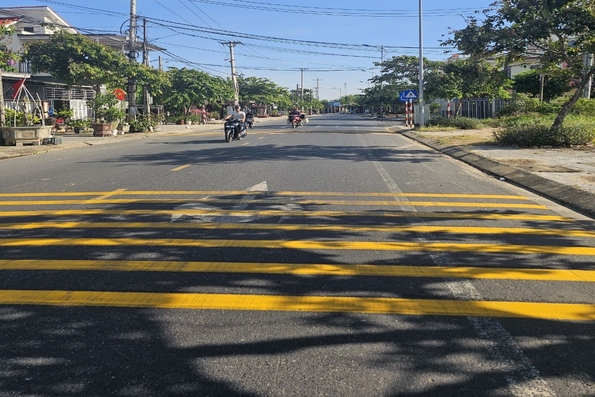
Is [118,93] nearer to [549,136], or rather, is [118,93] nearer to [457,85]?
[457,85]

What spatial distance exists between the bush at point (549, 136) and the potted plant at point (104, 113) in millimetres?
19866

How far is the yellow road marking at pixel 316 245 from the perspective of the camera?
574 centimetres

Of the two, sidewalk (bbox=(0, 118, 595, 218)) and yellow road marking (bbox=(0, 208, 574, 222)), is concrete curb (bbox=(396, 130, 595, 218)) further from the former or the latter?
yellow road marking (bbox=(0, 208, 574, 222))

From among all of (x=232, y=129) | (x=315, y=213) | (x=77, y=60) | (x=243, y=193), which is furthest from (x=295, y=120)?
(x=315, y=213)

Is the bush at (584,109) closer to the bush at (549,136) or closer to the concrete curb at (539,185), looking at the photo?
the bush at (549,136)

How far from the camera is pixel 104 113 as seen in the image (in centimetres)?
2858

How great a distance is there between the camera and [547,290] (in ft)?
14.7

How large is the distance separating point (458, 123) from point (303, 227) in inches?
1090

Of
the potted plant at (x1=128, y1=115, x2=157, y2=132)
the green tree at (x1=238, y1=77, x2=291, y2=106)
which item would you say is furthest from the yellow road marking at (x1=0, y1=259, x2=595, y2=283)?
the green tree at (x1=238, y1=77, x2=291, y2=106)

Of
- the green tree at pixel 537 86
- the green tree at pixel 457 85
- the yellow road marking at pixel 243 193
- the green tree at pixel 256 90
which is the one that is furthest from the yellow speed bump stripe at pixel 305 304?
the green tree at pixel 256 90

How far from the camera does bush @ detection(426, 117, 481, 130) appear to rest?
3110cm

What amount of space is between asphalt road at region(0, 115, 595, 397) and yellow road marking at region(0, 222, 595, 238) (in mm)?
37

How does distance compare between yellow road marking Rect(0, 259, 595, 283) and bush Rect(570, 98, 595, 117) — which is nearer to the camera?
yellow road marking Rect(0, 259, 595, 283)

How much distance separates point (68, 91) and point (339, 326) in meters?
41.2
